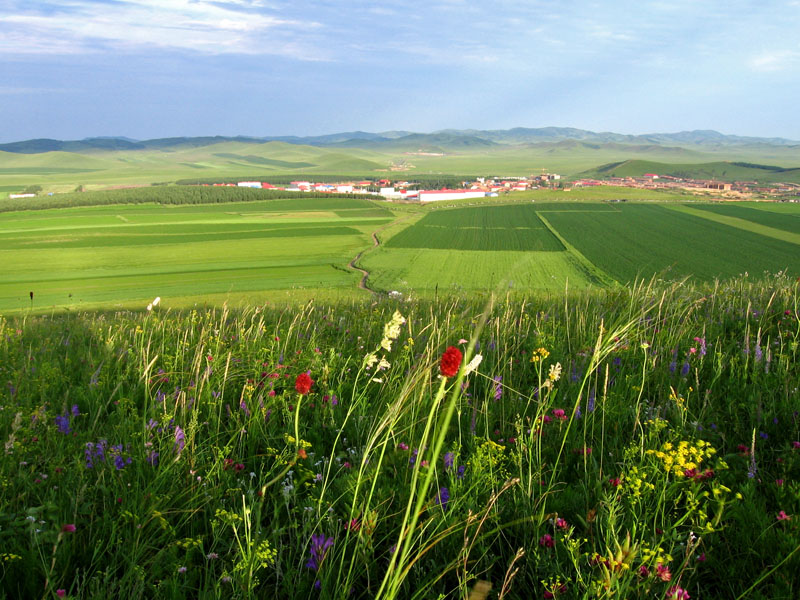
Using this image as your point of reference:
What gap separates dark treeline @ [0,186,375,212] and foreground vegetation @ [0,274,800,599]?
12947 cm

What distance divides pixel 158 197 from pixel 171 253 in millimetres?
69702

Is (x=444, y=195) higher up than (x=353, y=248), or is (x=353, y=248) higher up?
(x=444, y=195)

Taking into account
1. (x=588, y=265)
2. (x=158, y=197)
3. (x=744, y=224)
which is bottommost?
(x=588, y=265)

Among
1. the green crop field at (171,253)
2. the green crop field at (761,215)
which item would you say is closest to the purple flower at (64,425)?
the green crop field at (171,253)

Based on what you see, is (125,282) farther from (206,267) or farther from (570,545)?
(570,545)

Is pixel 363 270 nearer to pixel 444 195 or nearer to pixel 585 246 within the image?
pixel 585 246

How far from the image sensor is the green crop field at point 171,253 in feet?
152

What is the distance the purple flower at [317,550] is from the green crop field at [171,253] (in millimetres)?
22590

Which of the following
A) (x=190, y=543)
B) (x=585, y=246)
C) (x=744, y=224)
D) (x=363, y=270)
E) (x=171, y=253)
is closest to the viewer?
(x=190, y=543)

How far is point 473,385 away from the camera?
3.79m

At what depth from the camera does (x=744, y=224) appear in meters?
77.5

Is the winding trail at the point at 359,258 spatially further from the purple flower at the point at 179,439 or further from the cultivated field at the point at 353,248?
the purple flower at the point at 179,439

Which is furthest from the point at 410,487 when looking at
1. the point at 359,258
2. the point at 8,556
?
the point at 359,258

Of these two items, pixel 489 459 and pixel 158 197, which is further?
pixel 158 197
